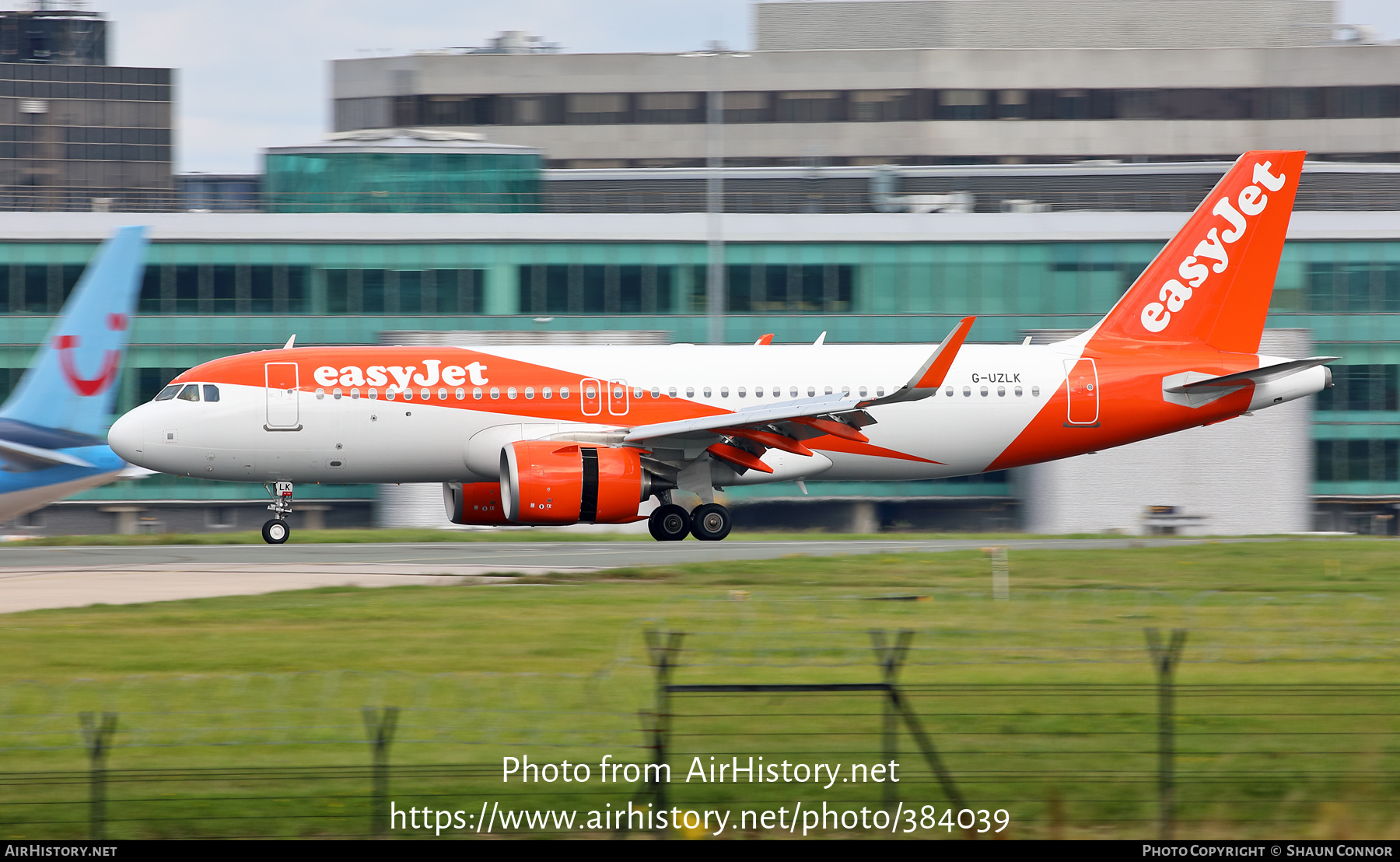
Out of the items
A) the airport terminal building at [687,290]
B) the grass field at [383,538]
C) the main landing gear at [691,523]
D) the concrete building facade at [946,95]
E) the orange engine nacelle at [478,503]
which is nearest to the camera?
the main landing gear at [691,523]

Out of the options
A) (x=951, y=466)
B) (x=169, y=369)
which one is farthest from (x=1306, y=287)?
(x=169, y=369)

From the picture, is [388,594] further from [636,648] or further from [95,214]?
[95,214]

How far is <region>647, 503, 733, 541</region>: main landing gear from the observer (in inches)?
1172

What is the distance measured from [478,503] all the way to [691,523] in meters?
4.20

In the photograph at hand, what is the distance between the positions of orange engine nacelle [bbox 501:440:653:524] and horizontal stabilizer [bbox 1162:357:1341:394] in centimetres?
1137

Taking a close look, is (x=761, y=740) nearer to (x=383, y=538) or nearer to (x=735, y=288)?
(x=383, y=538)

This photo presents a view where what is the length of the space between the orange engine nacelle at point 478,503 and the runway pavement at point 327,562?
62 cm

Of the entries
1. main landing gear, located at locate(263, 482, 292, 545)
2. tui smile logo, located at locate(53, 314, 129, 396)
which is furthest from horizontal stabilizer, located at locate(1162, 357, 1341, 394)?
tui smile logo, located at locate(53, 314, 129, 396)

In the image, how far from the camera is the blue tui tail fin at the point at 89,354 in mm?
20344

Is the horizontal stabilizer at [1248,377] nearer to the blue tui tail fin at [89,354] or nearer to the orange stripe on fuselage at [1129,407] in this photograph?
the orange stripe on fuselage at [1129,407]

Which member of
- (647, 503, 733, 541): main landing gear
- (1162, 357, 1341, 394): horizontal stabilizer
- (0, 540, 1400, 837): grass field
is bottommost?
(647, 503, 733, 541): main landing gear

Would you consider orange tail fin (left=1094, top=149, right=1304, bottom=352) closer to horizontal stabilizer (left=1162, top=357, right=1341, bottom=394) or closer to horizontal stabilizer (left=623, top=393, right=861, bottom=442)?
horizontal stabilizer (left=1162, top=357, right=1341, bottom=394)

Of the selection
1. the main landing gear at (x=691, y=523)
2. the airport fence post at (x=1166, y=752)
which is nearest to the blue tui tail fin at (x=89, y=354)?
the main landing gear at (x=691, y=523)

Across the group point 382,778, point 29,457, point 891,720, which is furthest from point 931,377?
point 382,778
